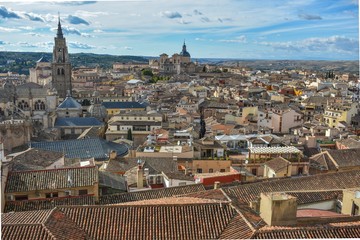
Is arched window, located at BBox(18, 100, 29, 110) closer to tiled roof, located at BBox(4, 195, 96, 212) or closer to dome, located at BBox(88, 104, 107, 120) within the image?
dome, located at BBox(88, 104, 107, 120)

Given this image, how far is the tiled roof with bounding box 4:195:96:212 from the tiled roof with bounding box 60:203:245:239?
2767 millimetres

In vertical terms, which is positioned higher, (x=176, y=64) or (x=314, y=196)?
(x=176, y=64)

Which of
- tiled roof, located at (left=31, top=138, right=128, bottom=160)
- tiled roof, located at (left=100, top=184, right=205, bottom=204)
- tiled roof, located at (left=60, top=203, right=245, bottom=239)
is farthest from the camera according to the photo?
tiled roof, located at (left=31, top=138, right=128, bottom=160)

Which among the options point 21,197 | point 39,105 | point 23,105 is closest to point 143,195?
point 21,197

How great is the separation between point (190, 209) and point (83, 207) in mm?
2285

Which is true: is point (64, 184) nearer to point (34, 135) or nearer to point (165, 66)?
point (34, 135)

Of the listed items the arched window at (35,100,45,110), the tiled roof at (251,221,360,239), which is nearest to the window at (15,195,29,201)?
the tiled roof at (251,221,360,239)

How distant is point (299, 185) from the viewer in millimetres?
13258

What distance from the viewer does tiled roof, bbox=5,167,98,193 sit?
1195cm

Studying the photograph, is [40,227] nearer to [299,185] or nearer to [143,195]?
[143,195]

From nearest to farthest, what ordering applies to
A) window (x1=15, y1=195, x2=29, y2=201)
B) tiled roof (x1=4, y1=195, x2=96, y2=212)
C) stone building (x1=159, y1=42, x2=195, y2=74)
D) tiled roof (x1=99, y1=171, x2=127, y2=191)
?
tiled roof (x1=4, y1=195, x2=96, y2=212) < window (x1=15, y1=195, x2=29, y2=201) < tiled roof (x1=99, y1=171, x2=127, y2=191) < stone building (x1=159, y1=42, x2=195, y2=74)

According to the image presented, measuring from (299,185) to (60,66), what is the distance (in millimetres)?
40886

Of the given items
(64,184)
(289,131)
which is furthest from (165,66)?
(64,184)

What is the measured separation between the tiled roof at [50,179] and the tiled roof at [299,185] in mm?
4265
